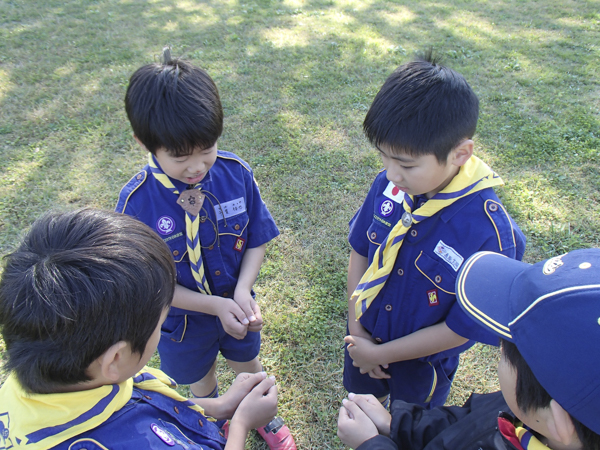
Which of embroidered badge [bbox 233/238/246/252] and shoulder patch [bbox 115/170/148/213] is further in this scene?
embroidered badge [bbox 233/238/246/252]

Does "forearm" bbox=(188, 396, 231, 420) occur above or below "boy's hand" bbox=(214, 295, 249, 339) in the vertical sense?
below

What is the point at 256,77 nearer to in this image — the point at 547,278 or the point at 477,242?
the point at 477,242

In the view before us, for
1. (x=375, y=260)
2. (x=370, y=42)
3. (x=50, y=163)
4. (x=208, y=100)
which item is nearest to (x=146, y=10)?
(x=370, y=42)

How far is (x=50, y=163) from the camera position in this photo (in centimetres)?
389

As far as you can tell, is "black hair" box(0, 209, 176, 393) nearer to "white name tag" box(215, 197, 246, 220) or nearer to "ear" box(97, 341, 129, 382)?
"ear" box(97, 341, 129, 382)

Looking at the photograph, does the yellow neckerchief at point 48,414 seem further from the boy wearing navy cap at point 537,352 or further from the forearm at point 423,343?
the forearm at point 423,343

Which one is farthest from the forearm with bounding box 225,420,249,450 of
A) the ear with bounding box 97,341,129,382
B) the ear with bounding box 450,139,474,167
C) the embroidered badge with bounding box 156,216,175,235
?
the ear with bounding box 450,139,474,167

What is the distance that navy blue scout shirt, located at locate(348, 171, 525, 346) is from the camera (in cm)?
A: 141

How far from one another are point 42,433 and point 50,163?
372 cm

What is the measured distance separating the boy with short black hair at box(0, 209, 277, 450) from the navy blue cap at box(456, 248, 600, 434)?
0.88 meters

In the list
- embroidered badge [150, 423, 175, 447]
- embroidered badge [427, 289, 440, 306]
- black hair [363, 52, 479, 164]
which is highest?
black hair [363, 52, 479, 164]

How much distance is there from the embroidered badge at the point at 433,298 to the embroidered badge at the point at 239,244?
2.93 feet

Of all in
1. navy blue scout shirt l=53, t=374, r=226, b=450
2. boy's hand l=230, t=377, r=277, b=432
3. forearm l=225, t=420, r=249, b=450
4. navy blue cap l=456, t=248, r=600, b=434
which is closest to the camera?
navy blue cap l=456, t=248, r=600, b=434

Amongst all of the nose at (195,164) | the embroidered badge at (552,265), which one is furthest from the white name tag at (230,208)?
the embroidered badge at (552,265)
